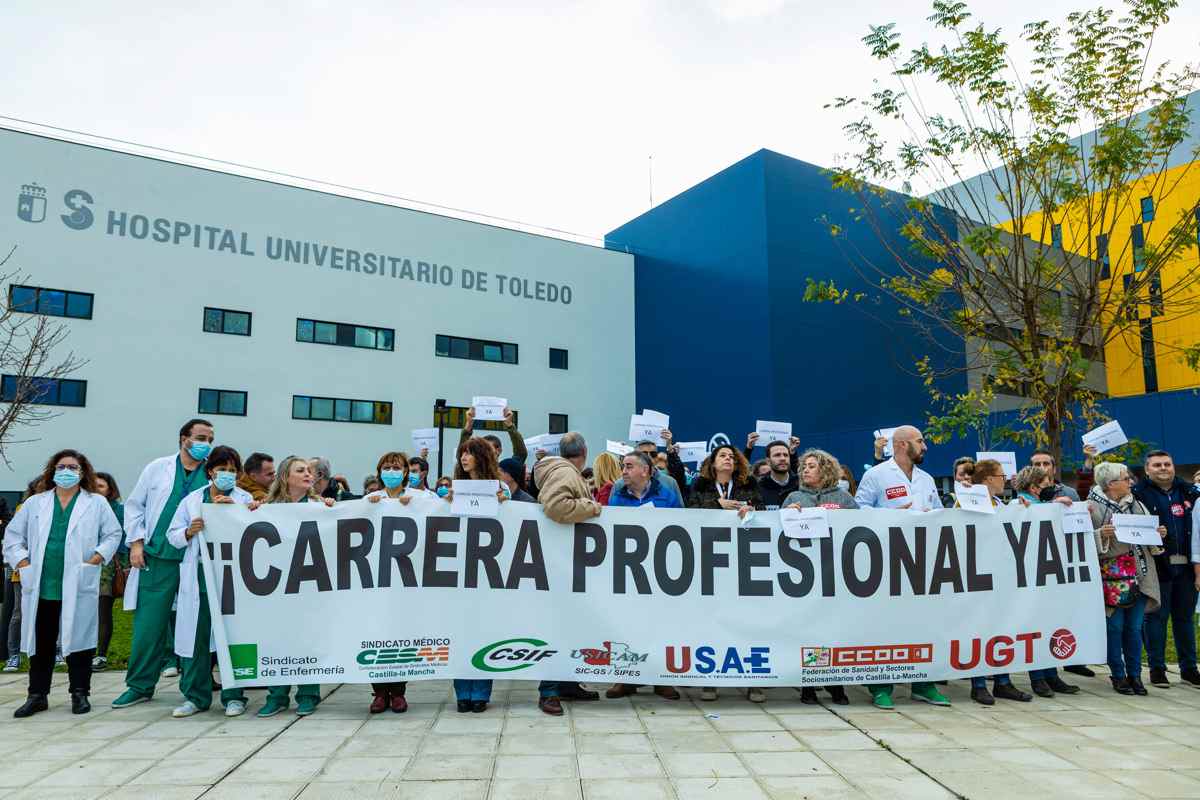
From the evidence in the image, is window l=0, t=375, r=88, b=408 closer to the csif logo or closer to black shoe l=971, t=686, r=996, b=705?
the csif logo

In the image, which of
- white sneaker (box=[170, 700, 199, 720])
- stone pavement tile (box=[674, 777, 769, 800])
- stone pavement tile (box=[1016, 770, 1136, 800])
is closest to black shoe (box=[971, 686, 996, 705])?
stone pavement tile (box=[1016, 770, 1136, 800])

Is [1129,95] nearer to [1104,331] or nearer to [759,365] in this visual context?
[1104,331]

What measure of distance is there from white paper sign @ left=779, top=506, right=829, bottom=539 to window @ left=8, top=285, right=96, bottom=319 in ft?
65.0

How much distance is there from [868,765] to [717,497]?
107 inches

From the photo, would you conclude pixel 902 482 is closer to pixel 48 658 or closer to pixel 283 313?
pixel 48 658

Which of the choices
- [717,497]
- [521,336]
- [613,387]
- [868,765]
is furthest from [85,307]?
[868,765]

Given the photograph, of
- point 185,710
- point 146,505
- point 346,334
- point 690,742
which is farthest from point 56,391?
point 690,742

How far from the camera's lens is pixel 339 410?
22.9 metres

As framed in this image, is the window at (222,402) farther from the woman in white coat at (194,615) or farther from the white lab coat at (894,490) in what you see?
the white lab coat at (894,490)

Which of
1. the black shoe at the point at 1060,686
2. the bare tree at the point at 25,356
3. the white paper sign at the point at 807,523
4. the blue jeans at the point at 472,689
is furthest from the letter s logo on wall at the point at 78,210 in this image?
the black shoe at the point at 1060,686

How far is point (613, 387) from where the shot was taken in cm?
2731

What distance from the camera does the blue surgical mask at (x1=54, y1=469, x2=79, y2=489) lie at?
235 inches

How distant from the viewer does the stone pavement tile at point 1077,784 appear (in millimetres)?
3834

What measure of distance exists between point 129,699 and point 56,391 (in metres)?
16.7
